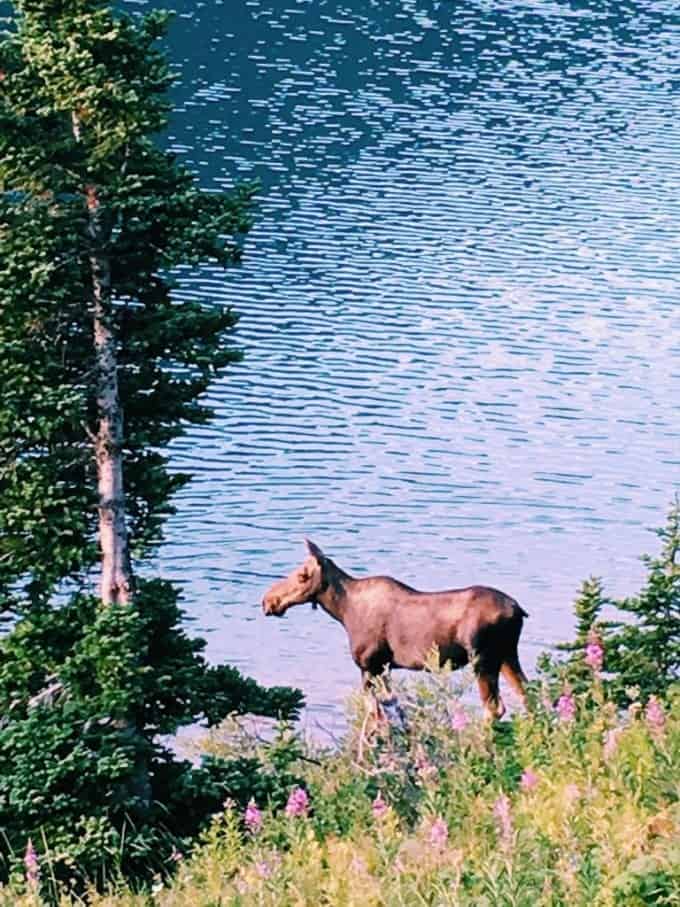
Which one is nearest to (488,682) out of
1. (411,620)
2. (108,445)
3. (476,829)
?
(411,620)

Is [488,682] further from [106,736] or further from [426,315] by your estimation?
[426,315]

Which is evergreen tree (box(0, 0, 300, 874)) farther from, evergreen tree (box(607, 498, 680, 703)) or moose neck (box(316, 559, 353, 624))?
evergreen tree (box(607, 498, 680, 703))

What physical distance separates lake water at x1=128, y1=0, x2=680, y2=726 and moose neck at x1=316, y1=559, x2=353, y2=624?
10847 millimetres

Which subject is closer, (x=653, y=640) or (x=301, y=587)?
(x=653, y=640)

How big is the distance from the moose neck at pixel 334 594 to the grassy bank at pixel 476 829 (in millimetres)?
4835

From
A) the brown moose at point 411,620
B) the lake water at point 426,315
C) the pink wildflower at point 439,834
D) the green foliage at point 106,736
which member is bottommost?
the lake water at point 426,315

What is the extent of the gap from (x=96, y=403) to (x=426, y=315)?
4203 centimetres

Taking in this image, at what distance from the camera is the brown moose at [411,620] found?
18.4 metres

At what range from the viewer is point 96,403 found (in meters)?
15.1

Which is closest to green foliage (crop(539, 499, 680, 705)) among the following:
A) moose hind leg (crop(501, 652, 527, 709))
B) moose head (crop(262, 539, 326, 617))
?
moose hind leg (crop(501, 652, 527, 709))

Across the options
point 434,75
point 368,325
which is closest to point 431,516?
point 368,325

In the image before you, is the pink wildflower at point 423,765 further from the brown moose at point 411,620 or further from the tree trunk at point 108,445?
the brown moose at point 411,620

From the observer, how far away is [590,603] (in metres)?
18.7

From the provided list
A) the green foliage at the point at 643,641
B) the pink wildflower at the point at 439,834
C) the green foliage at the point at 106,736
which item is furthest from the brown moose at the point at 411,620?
the pink wildflower at the point at 439,834
